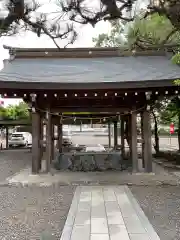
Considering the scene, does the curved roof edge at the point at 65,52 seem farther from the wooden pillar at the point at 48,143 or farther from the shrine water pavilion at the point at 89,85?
the wooden pillar at the point at 48,143

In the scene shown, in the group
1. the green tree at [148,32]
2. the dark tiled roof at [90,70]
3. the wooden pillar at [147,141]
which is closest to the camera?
the green tree at [148,32]

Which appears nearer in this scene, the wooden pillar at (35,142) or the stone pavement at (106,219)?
the stone pavement at (106,219)

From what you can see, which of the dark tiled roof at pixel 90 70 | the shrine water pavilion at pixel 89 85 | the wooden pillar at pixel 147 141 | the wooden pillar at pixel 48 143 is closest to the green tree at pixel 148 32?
the shrine water pavilion at pixel 89 85

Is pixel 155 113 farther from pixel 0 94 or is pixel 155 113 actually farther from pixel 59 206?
pixel 59 206

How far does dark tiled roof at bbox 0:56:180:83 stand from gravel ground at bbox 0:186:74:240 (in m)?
3.04

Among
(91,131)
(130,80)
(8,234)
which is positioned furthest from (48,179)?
(91,131)

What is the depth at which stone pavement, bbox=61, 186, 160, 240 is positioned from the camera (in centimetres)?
434

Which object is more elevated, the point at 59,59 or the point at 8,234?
the point at 59,59

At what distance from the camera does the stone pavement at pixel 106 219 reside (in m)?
4.34

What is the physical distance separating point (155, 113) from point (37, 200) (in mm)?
12283

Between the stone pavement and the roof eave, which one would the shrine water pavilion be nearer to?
the roof eave

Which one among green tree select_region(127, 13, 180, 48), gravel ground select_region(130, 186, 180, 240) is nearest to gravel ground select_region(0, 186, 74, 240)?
gravel ground select_region(130, 186, 180, 240)

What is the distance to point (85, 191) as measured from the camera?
7629mm

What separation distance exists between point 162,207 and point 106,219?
1460 millimetres
